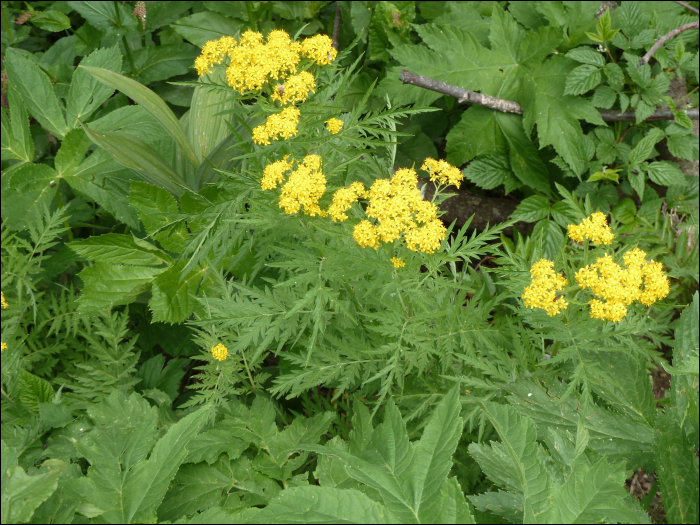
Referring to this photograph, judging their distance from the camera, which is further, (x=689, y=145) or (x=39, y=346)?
(x=689, y=145)

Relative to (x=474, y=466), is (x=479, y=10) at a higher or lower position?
higher

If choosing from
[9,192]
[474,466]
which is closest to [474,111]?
[474,466]

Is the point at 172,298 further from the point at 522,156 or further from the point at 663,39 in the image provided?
the point at 663,39

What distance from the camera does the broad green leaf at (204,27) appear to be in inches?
108

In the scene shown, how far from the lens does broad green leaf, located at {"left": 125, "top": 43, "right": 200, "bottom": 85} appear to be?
2.72m

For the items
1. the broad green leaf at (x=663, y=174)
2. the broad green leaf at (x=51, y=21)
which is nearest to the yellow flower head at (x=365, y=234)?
the broad green leaf at (x=663, y=174)

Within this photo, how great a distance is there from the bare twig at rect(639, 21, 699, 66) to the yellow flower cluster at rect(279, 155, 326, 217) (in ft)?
6.56

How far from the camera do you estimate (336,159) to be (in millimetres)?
→ 1544

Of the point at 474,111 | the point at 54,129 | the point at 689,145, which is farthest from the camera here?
the point at 474,111

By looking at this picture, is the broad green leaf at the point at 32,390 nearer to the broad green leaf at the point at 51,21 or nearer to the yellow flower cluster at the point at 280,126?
the yellow flower cluster at the point at 280,126

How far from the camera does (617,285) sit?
130 centimetres

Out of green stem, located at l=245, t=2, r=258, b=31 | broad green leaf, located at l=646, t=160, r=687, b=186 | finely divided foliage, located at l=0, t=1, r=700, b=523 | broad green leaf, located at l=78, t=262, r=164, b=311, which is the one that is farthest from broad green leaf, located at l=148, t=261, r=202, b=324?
broad green leaf, located at l=646, t=160, r=687, b=186

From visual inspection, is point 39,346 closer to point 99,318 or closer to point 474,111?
point 99,318

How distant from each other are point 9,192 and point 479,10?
2.54 m
